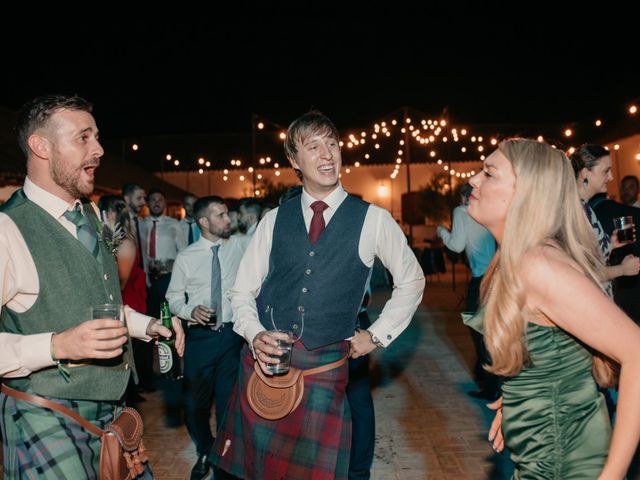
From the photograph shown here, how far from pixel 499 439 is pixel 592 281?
2.48 feet

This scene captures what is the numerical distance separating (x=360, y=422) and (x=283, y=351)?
4.64 ft

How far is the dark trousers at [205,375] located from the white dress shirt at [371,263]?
1433 mm

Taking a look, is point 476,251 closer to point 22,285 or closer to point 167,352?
point 167,352

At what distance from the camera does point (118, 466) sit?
217cm

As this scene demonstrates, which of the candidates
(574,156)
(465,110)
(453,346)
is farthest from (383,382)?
(465,110)

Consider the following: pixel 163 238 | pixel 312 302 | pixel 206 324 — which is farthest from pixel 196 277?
pixel 163 238

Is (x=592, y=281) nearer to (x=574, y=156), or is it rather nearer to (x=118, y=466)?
(x=118, y=466)

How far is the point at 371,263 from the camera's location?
3.10 metres

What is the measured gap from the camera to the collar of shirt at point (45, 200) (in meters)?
2.21

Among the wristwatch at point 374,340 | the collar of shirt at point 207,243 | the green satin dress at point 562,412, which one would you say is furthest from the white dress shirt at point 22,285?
the collar of shirt at point 207,243

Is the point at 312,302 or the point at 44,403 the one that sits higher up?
the point at 312,302

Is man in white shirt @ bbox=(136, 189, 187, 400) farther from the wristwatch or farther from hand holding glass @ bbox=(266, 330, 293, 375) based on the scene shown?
hand holding glass @ bbox=(266, 330, 293, 375)

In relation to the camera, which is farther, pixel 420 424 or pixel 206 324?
pixel 420 424

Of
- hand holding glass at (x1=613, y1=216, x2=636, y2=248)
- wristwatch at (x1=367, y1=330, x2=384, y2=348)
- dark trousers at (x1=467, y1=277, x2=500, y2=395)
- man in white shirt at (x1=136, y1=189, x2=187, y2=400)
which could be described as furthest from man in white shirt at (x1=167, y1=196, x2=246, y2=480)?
hand holding glass at (x1=613, y1=216, x2=636, y2=248)
